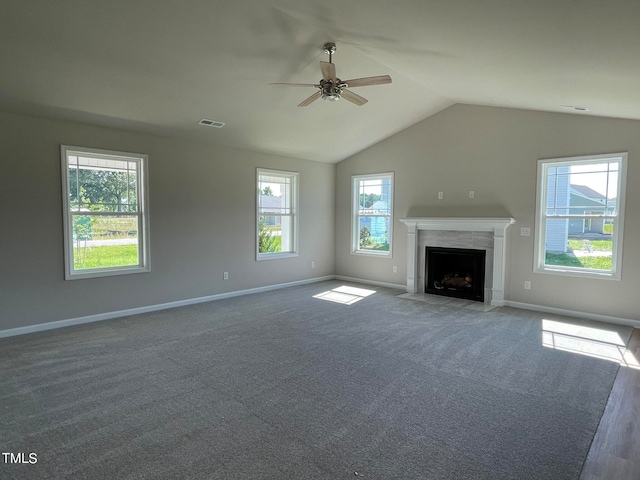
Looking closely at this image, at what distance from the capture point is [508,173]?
223 inches

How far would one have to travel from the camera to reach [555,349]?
3900mm

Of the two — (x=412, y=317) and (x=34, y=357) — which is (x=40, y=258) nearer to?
(x=34, y=357)

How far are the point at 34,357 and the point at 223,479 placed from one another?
281 centimetres

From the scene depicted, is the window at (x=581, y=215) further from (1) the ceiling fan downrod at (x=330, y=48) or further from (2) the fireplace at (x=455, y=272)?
(1) the ceiling fan downrod at (x=330, y=48)

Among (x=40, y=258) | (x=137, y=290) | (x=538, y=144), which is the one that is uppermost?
(x=538, y=144)

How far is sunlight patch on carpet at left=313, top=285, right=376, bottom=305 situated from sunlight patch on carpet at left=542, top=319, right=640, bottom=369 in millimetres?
2698

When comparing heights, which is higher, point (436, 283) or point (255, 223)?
point (255, 223)

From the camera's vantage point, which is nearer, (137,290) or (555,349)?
(555,349)

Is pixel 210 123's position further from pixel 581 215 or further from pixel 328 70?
pixel 581 215

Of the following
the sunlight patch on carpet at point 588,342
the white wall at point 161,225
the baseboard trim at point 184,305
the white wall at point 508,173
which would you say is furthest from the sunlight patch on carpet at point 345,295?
the sunlight patch on carpet at point 588,342

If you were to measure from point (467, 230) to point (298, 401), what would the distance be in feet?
14.5

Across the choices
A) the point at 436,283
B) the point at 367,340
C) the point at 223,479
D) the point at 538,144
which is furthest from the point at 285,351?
the point at 538,144

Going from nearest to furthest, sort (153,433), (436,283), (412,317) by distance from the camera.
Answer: (153,433) → (412,317) → (436,283)

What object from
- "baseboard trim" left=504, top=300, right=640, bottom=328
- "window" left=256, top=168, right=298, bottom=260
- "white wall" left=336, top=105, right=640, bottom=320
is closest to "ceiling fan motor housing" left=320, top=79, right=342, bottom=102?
"window" left=256, top=168, right=298, bottom=260
